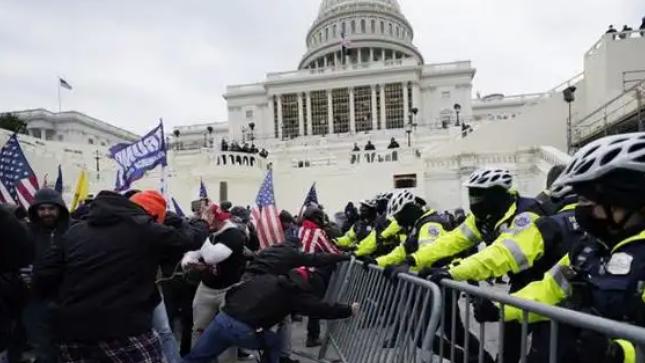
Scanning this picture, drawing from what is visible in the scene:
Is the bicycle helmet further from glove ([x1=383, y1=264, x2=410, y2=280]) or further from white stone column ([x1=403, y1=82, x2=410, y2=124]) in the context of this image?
white stone column ([x1=403, y1=82, x2=410, y2=124])

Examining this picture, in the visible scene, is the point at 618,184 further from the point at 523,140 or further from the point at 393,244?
the point at 523,140

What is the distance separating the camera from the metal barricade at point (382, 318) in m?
3.29

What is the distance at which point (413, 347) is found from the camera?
3.33m

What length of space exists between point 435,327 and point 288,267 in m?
1.54

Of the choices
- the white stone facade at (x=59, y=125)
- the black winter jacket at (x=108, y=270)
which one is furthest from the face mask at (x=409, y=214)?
the white stone facade at (x=59, y=125)

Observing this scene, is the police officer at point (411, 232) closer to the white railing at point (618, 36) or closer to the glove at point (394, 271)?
the glove at point (394, 271)

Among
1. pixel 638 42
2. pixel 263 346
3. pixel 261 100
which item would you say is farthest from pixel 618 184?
pixel 261 100

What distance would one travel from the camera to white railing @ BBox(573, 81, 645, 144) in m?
22.6

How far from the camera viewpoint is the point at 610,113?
1025 inches

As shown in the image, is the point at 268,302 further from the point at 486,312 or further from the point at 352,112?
the point at 352,112

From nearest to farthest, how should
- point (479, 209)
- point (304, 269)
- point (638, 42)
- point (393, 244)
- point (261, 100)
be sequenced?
point (479, 209) < point (304, 269) < point (393, 244) < point (638, 42) < point (261, 100)

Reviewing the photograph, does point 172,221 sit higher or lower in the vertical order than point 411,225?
higher

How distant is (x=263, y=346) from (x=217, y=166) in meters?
25.3

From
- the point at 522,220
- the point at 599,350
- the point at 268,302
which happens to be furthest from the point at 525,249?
the point at 268,302
